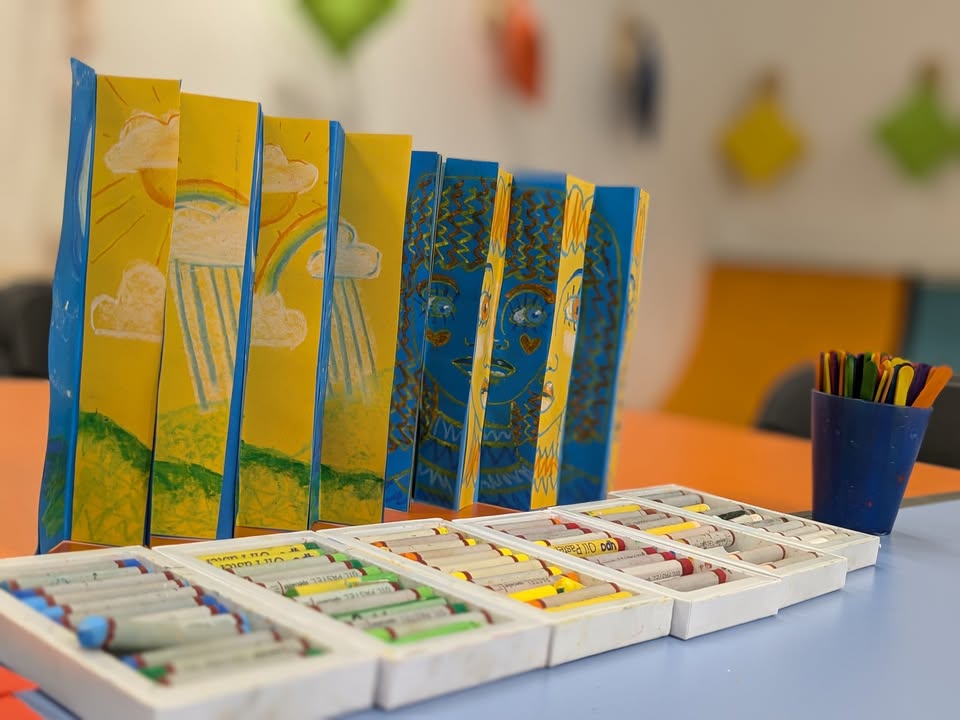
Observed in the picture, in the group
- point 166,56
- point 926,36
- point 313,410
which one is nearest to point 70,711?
point 313,410

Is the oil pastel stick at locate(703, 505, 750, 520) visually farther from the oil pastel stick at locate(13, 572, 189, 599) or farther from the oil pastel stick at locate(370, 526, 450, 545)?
the oil pastel stick at locate(13, 572, 189, 599)

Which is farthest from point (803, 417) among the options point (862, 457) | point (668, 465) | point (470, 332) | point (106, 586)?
point (106, 586)

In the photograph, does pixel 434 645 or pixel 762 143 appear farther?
pixel 762 143

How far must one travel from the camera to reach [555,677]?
1.68ft

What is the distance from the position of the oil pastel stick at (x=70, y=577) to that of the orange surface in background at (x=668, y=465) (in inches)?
5.2

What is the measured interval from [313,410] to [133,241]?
0.17 m

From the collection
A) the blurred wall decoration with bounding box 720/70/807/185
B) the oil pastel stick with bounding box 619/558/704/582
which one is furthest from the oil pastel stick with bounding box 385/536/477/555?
the blurred wall decoration with bounding box 720/70/807/185

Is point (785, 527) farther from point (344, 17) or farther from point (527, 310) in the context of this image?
point (344, 17)

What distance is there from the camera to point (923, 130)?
2838 millimetres

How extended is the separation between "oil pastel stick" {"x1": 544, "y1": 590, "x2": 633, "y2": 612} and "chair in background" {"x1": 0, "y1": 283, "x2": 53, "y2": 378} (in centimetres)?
157

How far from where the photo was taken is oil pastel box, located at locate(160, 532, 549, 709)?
17.8 inches

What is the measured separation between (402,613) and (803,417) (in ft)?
4.53

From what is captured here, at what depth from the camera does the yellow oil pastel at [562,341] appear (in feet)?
2.75

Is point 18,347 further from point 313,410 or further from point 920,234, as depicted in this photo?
point 920,234
